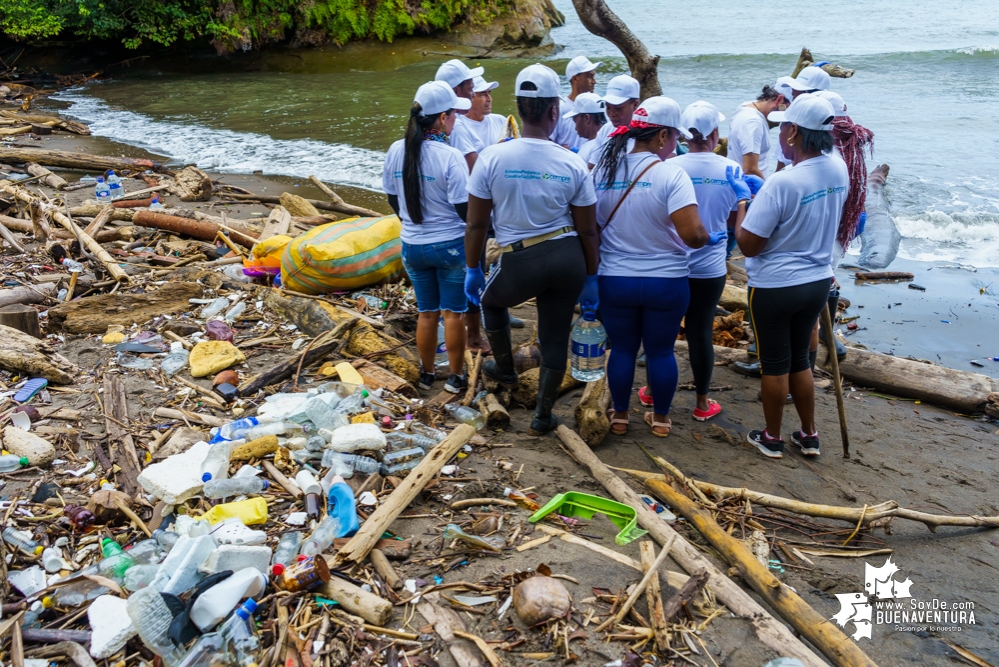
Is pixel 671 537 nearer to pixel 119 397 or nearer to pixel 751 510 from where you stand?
pixel 751 510

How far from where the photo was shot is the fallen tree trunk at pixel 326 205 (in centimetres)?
969

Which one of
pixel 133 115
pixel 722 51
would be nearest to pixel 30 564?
pixel 133 115

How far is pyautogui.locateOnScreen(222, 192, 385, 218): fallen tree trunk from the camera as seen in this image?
9688 millimetres

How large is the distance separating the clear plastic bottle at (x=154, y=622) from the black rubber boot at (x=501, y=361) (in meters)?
2.63

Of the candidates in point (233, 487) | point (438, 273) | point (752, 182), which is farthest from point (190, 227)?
point (752, 182)

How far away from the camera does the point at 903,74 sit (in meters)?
21.4

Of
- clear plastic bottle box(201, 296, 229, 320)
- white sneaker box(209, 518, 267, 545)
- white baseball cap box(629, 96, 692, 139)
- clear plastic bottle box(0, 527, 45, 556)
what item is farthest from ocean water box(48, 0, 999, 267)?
clear plastic bottle box(0, 527, 45, 556)

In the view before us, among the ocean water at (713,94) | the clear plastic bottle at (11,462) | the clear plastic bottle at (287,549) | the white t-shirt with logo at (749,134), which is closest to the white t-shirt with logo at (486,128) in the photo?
the white t-shirt with logo at (749,134)

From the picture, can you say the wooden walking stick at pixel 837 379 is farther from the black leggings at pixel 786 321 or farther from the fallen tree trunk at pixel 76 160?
the fallen tree trunk at pixel 76 160

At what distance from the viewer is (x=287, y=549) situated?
351cm

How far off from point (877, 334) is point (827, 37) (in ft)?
84.8

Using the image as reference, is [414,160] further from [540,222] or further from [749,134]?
[749,134]

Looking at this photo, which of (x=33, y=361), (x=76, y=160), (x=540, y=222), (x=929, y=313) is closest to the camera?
(x=540, y=222)

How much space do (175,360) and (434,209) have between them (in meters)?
2.34
